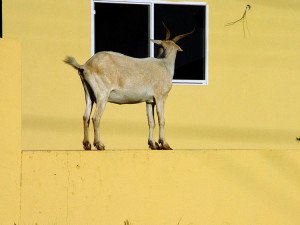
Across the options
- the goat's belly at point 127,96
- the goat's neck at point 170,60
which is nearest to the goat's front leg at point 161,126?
the goat's belly at point 127,96

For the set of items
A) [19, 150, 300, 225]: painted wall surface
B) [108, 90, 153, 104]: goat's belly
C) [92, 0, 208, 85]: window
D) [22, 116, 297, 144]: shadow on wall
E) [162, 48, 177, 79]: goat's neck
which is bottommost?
[19, 150, 300, 225]: painted wall surface

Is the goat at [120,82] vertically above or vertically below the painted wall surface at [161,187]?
above

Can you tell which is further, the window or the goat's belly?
the window

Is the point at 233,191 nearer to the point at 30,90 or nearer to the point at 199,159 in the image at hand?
the point at 199,159

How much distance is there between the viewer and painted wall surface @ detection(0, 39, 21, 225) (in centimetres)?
661

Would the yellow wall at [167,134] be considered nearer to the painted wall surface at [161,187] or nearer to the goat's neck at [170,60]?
the painted wall surface at [161,187]

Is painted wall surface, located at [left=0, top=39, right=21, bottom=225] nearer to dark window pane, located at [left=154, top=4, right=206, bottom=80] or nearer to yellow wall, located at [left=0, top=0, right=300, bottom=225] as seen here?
yellow wall, located at [left=0, top=0, right=300, bottom=225]

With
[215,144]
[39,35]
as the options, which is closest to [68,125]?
[39,35]

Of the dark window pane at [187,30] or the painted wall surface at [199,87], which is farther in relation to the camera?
the dark window pane at [187,30]

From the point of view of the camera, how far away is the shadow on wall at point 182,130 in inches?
368

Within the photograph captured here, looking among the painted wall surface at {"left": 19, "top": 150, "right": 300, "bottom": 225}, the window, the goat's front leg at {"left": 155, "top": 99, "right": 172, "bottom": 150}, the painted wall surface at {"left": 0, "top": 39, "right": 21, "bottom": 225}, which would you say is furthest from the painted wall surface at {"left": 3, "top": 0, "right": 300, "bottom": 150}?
the painted wall surface at {"left": 0, "top": 39, "right": 21, "bottom": 225}

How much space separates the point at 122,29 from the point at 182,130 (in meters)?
1.49

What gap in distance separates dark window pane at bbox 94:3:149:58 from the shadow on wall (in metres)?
0.97

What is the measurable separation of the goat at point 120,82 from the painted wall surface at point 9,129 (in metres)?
0.78
